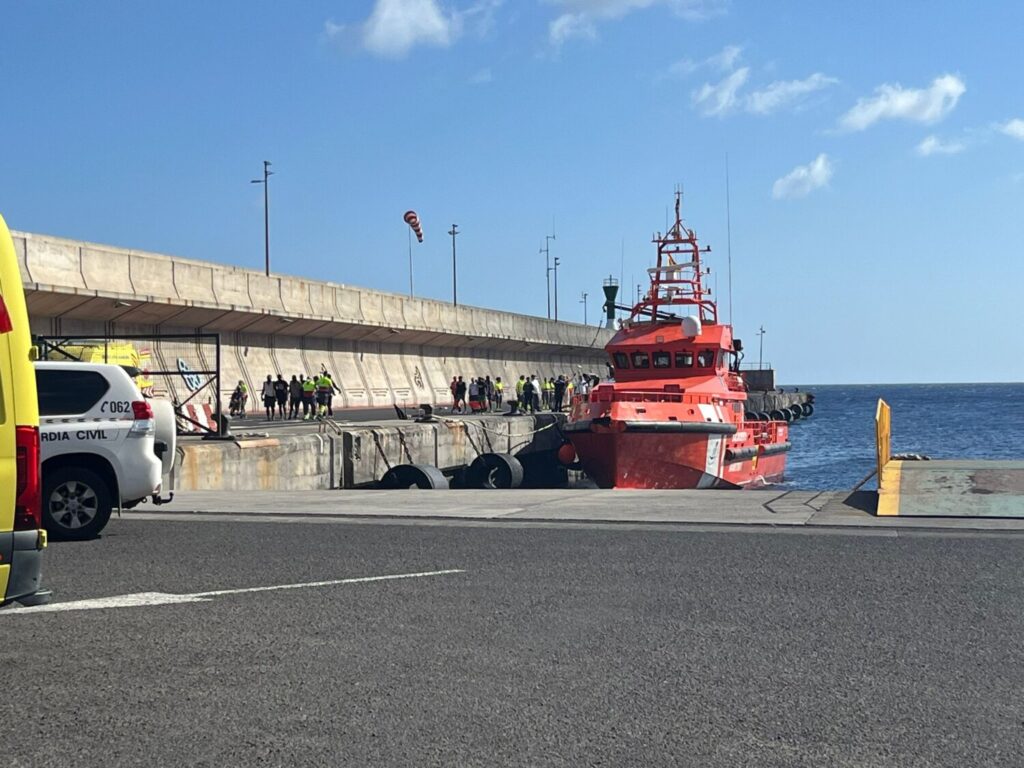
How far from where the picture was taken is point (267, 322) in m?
40.7

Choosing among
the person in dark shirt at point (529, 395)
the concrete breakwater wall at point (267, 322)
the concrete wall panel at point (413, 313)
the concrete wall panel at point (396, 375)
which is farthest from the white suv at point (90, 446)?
the concrete wall panel at point (396, 375)

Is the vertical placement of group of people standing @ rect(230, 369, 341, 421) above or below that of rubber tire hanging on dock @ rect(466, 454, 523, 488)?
above

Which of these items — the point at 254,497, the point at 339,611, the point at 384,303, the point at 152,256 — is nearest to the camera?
the point at 339,611

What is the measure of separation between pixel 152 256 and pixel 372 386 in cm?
1616

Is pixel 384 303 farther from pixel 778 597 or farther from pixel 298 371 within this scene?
pixel 778 597

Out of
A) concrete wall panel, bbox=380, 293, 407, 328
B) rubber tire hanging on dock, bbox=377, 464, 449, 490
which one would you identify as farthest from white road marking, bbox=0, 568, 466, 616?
concrete wall panel, bbox=380, 293, 407, 328

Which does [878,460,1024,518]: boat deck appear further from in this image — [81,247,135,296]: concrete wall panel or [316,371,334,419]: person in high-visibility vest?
[81,247,135,296]: concrete wall panel

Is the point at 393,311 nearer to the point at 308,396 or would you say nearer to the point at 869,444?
the point at 308,396

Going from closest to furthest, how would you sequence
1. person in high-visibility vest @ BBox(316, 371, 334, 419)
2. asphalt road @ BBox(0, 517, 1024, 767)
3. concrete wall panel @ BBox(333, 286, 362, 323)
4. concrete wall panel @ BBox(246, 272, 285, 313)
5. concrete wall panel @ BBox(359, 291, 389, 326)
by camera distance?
1. asphalt road @ BBox(0, 517, 1024, 767)
2. person in high-visibility vest @ BBox(316, 371, 334, 419)
3. concrete wall panel @ BBox(246, 272, 285, 313)
4. concrete wall panel @ BBox(333, 286, 362, 323)
5. concrete wall panel @ BBox(359, 291, 389, 326)

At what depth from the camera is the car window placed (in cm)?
1171

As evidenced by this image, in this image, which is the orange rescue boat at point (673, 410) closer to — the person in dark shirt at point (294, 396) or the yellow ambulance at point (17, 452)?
the person in dark shirt at point (294, 396)

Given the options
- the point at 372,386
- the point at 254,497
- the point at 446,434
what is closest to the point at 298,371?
the point at 372,386

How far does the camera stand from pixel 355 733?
479 cm

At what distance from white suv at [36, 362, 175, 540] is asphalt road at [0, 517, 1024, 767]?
1.57 metres
